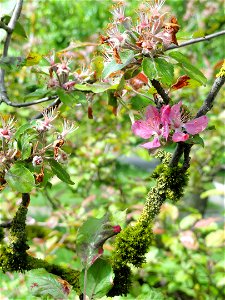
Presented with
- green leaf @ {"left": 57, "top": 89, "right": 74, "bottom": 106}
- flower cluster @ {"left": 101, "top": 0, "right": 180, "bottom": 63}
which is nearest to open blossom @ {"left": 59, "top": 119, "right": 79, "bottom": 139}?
green leaf @ {"left": 57, "top": 89, "right": 74, "bottom": 106}

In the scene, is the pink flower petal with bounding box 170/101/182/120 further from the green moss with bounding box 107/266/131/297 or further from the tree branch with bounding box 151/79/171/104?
the green moss with bounding box 107/266/131/297

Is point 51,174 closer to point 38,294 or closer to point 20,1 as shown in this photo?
point 38,294

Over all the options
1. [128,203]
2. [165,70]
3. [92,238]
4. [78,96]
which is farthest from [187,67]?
[128,203]

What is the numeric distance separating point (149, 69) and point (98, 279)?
290 millimetres

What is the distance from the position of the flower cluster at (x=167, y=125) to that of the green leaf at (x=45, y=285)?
22cm

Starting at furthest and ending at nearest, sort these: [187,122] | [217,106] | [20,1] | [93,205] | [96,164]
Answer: [217,106] < [93,205] < [96,164] < [20,1] < [187,122]

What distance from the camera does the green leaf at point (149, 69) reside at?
1.86 ft

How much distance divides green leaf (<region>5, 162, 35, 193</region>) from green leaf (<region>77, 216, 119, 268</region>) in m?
0.12

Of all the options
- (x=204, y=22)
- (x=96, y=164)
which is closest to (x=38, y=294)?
(x=96, y=164)

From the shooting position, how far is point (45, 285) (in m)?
0.62

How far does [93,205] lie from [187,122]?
1856mm

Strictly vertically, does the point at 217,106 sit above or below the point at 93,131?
above

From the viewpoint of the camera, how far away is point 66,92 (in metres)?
0.71

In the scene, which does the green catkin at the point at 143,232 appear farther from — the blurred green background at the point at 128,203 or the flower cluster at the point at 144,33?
the flower cluster at the point at 144,33
